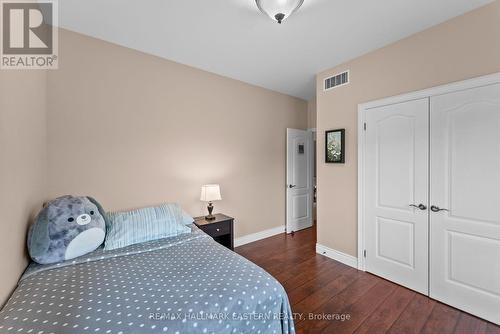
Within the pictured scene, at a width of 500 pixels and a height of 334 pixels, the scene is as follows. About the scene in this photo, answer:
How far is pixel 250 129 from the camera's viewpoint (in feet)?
11.8

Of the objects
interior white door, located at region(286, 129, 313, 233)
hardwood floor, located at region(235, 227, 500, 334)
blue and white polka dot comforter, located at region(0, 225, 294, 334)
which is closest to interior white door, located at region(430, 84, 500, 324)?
hardwood floor, located at region(235, 227, 500, 334)

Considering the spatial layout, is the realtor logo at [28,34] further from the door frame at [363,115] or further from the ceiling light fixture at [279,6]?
the door frame at [363,115]

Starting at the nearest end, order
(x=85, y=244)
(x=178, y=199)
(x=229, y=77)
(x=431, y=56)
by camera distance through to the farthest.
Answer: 1. (x=85, y=244)
2. (x=431, y=56)
3. (x=178, y=199)
4. (x=229, y=77)

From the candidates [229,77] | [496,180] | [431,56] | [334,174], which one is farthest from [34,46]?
[496,180]

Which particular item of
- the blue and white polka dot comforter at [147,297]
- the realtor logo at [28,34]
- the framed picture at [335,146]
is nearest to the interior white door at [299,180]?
the framed picture at [335,146]

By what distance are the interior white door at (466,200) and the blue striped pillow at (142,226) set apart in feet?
8.35

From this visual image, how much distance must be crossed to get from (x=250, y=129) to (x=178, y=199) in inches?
64.3

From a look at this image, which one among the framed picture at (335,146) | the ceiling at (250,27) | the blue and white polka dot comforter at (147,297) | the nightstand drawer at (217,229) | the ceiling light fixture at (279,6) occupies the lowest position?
the nightstand drawer at (217,229)

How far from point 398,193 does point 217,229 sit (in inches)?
85.8

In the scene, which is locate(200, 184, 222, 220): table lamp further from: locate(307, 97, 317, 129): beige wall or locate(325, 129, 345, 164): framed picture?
locate(307, 97, 317, 129): beige wall

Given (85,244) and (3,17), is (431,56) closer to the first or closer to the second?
(3,17)

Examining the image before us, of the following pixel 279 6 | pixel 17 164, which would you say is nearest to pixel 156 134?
pixel 17 164

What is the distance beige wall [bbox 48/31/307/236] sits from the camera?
2.17 metres

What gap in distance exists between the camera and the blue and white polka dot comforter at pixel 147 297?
1.01 meters
